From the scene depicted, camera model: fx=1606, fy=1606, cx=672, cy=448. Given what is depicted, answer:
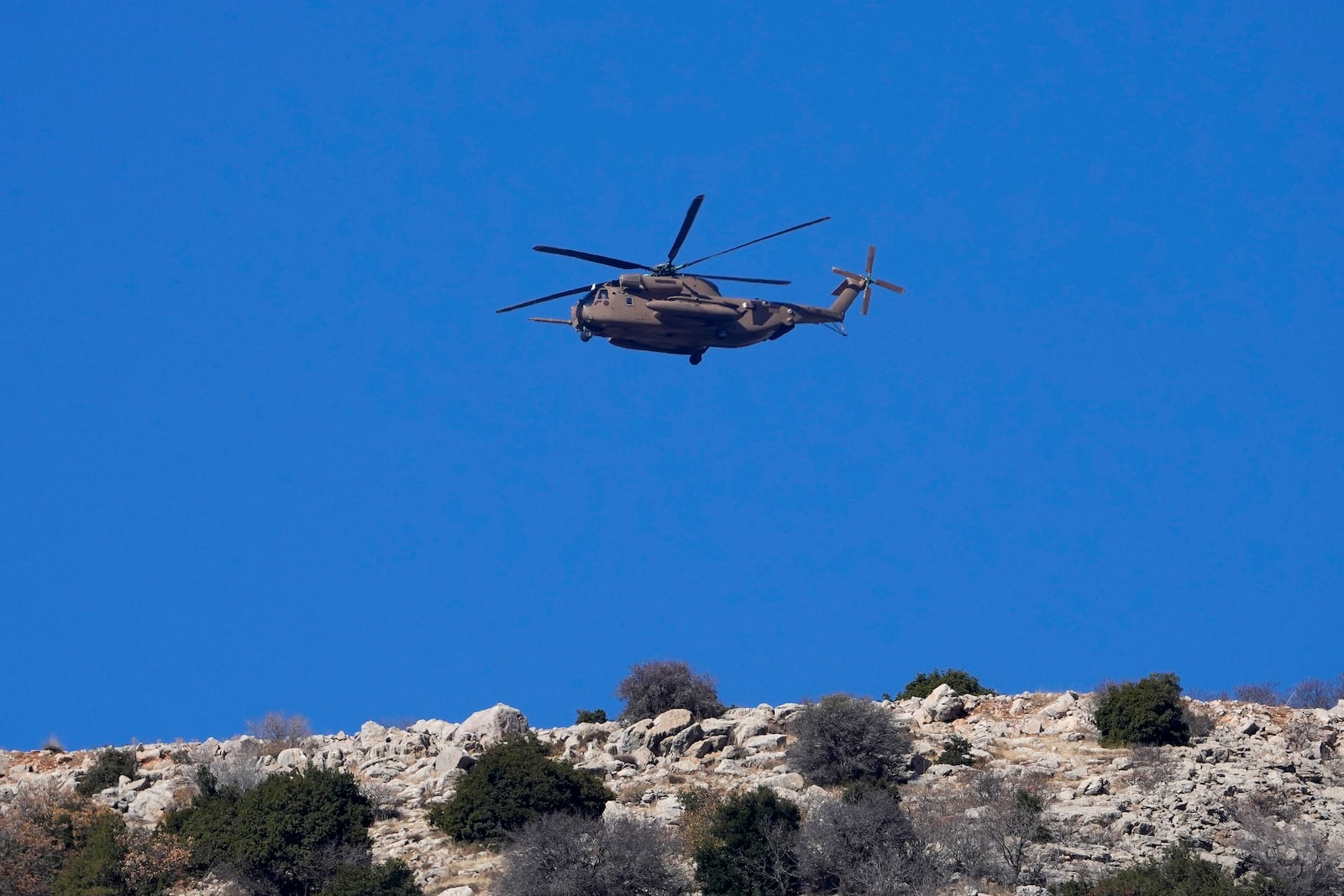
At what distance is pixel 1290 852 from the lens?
30.5 m

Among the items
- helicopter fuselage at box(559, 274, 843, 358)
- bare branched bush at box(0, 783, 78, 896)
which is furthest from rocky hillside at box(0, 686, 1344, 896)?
helicopter fuselage at box(559, 274, 843, 358)

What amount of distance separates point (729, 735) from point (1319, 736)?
14.2 meters

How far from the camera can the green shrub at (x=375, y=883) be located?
1227 inches

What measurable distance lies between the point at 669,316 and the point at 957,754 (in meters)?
19.1

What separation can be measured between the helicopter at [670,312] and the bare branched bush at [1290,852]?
24309mm

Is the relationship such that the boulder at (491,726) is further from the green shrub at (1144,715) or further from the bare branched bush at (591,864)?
the green shrub at (1144,715)

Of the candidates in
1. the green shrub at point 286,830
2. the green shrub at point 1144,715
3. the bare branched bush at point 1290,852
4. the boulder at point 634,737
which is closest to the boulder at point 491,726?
the boulder at point 634,737

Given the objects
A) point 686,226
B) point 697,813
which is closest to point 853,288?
point 686,226

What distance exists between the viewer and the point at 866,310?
63594mm

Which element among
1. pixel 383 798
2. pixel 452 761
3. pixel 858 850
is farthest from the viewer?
pixel 452 761

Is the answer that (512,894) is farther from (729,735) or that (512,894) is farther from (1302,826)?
(1302,826)

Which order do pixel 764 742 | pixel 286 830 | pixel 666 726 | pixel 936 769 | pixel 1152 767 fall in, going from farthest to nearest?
pixel 666 726 → pixel 764 742 → pixel 936 769 → pixel 1152 767 → pixel 286 830

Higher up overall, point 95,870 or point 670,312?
point 670,312

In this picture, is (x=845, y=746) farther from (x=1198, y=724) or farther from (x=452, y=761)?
(x=452, y=761)
